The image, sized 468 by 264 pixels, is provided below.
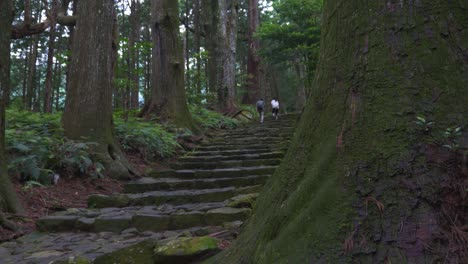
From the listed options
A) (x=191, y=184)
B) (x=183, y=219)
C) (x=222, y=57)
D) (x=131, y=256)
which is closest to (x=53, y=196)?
(x=191, y=184)

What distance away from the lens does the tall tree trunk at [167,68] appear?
41.2 feet

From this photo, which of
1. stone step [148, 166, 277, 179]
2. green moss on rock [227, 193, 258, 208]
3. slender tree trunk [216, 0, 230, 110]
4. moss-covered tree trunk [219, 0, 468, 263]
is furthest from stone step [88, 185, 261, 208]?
slender tree trunk [216, 0, 230, 110]

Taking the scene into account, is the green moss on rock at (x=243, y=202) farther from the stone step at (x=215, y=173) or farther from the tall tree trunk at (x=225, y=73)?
the tall tree trunk at (x=225, y=73)

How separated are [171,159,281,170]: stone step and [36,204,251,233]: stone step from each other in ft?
11.5

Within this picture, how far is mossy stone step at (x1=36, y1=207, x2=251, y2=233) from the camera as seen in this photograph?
17.0ft

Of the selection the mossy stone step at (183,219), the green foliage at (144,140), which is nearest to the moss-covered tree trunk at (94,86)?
the green foliage at (144,140)

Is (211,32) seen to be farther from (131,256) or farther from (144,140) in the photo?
(131,256)

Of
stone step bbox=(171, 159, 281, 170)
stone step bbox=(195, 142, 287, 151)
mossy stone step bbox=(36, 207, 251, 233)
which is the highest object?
stone step bbox=(195, 142, 287, 151)

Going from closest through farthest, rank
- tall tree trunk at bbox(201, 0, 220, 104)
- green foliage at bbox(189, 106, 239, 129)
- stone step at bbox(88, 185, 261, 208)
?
stone step at bbox(88, 185, 261, 208) < green foliage at bbox(189, 106, 239, 129) < tall tree trunk at bbox(201, 0, 220, 104)

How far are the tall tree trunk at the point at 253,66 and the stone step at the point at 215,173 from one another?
56.6 ft

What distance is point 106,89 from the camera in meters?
8.42

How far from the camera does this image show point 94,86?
8242 millimetres

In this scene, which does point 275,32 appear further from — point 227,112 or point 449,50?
point 449,50

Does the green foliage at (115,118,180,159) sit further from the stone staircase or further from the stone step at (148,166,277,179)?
the stone step at (148,166,277,179)
